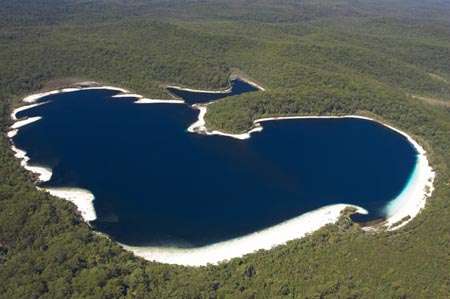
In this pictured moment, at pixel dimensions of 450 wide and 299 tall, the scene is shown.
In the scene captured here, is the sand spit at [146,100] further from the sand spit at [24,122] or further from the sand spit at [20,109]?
the sand spit at [24,122]

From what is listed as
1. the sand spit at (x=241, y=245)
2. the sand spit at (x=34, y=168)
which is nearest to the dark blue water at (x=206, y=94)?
the sand spit at (x=34, y=168)

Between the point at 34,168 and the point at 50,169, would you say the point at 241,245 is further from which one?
the point at 34,168

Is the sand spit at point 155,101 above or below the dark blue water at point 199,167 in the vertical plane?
above

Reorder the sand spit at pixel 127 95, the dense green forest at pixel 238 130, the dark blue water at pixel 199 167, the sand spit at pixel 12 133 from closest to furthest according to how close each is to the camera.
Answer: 1. the dense green forest at pixel 238 130
2. the dark blue water at pixel 199 167
3. the sand spit at pixel 12 133
4. the sand spit at pixel 127 95

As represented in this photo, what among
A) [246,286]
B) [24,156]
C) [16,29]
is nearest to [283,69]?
[24,156]

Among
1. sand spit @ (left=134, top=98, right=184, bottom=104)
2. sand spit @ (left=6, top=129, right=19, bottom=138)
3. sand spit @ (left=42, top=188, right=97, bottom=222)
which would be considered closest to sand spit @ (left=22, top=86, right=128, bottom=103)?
sand spit @ (left=134, top=98, right=184, bottom=104)

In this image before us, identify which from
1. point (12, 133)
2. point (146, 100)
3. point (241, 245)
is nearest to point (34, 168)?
point (12, 133)
